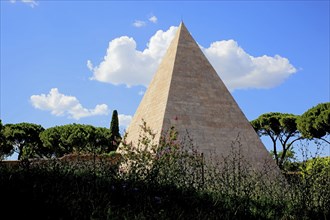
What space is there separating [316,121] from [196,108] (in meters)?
13.5

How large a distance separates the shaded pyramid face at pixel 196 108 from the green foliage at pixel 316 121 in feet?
38.2

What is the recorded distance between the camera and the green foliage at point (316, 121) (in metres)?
26.9

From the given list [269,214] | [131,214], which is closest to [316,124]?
[269,214]

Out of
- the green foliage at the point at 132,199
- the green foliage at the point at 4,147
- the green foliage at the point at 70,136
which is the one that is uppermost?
the green foliage at the point at 70,136

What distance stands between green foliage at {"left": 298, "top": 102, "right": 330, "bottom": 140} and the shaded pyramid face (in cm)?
1163

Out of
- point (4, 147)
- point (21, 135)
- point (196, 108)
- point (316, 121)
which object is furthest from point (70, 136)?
point (4, 147)

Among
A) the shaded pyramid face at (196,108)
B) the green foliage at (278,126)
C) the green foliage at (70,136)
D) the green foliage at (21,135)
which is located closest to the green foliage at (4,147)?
the green foliage at (21,135)

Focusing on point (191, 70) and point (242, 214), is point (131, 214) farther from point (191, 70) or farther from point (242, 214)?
point (191, 70)

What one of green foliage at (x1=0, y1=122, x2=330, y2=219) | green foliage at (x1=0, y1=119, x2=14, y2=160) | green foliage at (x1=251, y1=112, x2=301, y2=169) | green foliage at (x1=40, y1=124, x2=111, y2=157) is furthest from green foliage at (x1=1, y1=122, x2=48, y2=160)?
green foliage at (x1=0, y1=122, x2=330, y2=219)

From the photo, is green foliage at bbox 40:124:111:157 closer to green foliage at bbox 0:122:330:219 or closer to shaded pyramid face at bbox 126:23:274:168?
shaded pyramid face at bbox 126:23:274:168

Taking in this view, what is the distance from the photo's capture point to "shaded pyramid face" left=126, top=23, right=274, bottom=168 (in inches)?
628

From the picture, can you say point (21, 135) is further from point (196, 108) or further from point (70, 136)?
point (196, 108)

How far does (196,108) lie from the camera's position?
54.4 ft

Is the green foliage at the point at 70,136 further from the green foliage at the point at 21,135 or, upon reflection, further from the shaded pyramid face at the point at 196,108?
the shaded pyramid face at the point at 196,108
